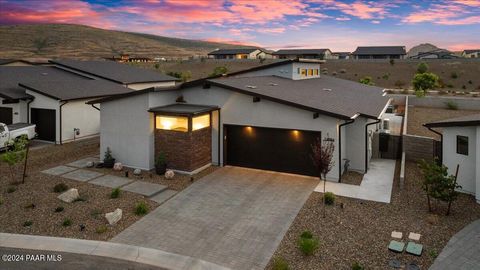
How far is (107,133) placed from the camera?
20.9 m

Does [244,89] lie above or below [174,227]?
above

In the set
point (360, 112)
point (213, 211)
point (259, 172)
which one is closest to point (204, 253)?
point (213, 211)

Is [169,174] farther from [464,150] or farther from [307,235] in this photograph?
[464,150]

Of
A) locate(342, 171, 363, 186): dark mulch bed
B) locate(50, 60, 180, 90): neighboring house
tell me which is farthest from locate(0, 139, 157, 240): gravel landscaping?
locate(50, 60, 180, 90): neighboring house

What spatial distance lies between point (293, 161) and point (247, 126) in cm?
330

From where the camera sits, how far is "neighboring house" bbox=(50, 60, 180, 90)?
39219 mm

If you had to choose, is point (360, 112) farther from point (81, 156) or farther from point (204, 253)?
point (81, 156)

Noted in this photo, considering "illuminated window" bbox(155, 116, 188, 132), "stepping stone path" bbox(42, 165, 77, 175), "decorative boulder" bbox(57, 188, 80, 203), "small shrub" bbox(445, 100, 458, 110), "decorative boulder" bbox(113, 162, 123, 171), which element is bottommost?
"decorative boulder" bbox(57, 188, 80, 203)

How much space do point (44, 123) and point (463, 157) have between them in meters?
27.8

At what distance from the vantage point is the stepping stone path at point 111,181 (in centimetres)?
1702

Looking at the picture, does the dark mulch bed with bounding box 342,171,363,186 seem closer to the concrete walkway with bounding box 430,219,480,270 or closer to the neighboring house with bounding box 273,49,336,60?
the concrete walkway with bounding box 430,219,480,270

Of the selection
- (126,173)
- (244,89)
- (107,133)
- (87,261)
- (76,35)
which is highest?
(76,35)

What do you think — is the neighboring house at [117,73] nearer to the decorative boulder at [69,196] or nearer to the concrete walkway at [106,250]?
the decorative boulder at [69,196]

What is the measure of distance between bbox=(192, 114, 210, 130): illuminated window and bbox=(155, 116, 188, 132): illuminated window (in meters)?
0.48
